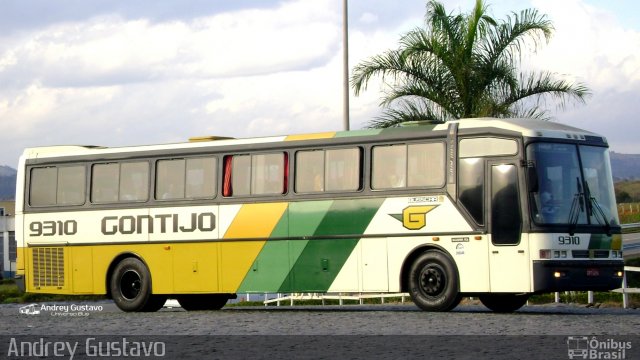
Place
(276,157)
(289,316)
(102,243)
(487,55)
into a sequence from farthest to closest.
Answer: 1. (487,55)
2. (102,243)
3. (276,157)
4. (289,316)

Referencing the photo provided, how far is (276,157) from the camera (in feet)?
76.8

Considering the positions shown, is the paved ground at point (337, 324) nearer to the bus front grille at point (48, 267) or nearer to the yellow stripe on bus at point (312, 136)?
the yellow stripe on bus at point (312, 136)

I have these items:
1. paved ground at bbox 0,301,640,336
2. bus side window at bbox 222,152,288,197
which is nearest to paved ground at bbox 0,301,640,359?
paved ground at bbox 0,301,640,336

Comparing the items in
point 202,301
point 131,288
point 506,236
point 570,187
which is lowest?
point 202,301

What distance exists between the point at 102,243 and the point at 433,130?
755 cm

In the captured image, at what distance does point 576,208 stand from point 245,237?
20.7ft

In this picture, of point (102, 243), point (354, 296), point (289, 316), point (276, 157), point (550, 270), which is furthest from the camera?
point (354, 296)

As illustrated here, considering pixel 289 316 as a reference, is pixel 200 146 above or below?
above

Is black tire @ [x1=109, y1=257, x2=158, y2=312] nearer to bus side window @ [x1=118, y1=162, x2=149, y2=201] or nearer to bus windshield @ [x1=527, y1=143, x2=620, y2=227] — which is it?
bus side window @ [x1=118, y1=162, x2=149, y2=201]

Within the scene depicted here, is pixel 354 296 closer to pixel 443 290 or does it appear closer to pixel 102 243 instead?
pixel 102 243

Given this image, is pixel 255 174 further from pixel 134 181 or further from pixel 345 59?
pixel 345 59

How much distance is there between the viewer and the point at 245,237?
23.6 meters

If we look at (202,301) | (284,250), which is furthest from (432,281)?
(202,301)

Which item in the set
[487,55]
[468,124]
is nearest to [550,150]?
[468,124]
